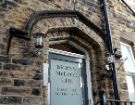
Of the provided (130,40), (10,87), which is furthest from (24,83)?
(130,40)

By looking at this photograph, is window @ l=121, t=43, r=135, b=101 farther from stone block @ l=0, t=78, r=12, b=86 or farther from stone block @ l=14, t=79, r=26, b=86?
stone block @ l=0, t=78, r=12, b=86

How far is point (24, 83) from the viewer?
4.28m

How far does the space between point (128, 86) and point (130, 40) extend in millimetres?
1223

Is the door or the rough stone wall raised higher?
the rough stone wall

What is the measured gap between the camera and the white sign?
499 cm

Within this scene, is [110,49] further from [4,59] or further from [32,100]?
[4,59]

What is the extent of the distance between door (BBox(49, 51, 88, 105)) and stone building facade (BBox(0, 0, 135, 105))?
18 centimetres

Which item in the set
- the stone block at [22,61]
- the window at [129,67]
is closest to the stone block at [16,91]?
the stone block at [22,61]

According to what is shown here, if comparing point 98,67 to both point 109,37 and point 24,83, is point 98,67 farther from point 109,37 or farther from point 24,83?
point 24,83

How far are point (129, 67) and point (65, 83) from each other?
6.92ft

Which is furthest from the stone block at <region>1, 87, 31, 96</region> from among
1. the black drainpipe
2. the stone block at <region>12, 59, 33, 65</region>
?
the black drainpipe

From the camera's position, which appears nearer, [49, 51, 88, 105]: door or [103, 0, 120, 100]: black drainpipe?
[49, 51, 88, 105]: door

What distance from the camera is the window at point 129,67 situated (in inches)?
246

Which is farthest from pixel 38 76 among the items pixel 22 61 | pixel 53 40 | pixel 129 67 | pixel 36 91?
pixel 129 67
